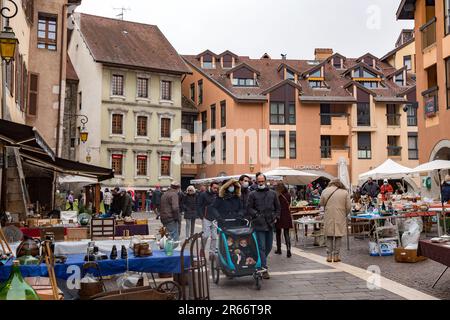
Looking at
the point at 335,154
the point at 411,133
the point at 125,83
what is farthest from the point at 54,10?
the point at 411,133

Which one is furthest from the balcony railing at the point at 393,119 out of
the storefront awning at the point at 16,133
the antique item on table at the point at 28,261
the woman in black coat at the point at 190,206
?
the antique item on table at the point at 28,261

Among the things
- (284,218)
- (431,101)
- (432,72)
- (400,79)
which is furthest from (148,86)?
(284,218)

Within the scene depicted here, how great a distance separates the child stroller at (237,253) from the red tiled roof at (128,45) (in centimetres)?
3220

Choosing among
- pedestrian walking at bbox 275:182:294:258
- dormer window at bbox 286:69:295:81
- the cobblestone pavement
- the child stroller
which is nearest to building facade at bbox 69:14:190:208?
dormer window at bbox 286:69:295:81

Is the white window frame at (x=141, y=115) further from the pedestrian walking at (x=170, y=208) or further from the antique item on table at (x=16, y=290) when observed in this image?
the antique item on table at (x=16, y=290)

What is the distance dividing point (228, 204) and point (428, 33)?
53.7ft

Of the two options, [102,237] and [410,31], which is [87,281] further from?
[410,31]

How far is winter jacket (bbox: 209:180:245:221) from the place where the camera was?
1017 centimetres

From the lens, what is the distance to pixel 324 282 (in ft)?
29.2

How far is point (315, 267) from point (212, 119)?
34.1m

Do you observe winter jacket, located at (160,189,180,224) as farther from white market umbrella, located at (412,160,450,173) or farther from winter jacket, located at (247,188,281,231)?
white market umbrella, located at (412,160,450,173)

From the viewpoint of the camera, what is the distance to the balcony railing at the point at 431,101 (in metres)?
21.4
